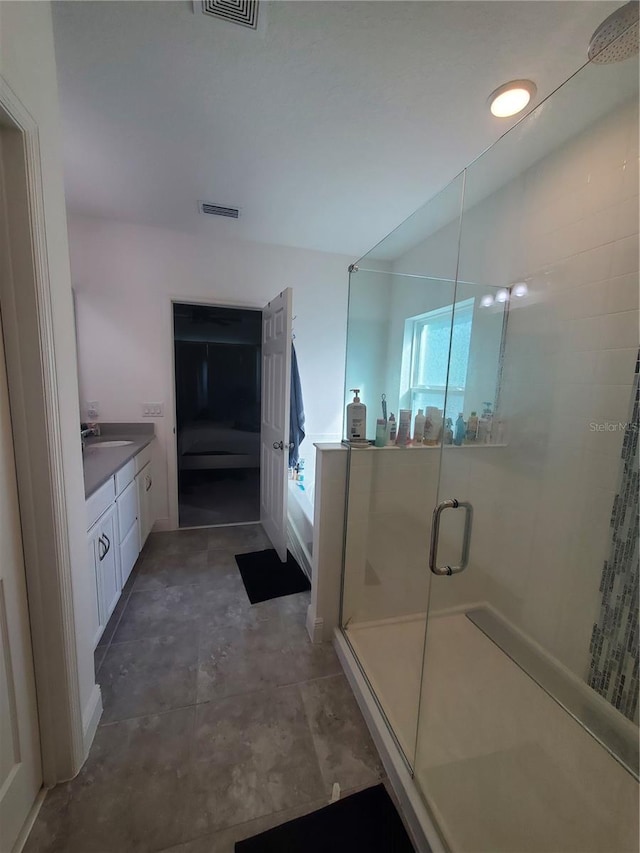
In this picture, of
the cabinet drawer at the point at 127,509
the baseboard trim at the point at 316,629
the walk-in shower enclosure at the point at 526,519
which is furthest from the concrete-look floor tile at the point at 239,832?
the cabinet drawer at the point at 127,509

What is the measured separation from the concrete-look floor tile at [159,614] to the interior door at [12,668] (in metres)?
0.78

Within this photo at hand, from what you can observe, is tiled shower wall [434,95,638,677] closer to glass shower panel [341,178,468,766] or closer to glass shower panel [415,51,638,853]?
glass shower panel [415,51,638,853]

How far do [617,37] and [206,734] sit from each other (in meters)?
2.95

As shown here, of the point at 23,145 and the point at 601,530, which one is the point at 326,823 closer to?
the point at 601,530

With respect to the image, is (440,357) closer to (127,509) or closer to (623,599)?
(623,599)

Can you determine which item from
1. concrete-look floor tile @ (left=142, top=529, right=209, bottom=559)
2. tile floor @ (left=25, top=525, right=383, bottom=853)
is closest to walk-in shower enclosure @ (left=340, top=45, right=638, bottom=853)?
tile floor @ (left=25, top=525, right=383, bottom=853)

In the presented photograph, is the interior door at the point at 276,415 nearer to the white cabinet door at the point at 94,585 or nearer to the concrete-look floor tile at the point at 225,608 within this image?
the concrete-look floor tile at the point at 225,608

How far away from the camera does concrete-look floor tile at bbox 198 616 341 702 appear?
5.03ft

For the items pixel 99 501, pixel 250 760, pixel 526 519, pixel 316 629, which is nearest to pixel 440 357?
pixel 526 519

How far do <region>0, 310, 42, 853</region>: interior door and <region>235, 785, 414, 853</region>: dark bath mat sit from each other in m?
0.67

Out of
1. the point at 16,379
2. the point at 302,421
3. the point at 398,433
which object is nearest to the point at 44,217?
the point at 16,379

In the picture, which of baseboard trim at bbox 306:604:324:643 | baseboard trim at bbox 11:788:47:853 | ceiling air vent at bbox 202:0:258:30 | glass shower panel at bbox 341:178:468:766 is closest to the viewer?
baseboard trim at bbox 11:788:47:853

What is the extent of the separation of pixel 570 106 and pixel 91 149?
7.65 feet

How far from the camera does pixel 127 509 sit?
2.07 metres
